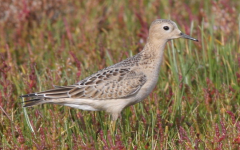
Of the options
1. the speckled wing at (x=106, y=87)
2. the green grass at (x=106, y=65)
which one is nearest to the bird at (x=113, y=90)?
the speckled wing at (x=106, y=87)

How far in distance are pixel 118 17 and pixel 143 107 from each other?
3.48m

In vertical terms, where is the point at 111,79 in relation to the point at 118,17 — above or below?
below

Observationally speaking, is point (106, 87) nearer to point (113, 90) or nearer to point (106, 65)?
point (113, 90)

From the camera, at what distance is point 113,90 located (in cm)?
549

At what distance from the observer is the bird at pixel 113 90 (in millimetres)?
5430

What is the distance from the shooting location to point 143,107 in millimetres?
5902

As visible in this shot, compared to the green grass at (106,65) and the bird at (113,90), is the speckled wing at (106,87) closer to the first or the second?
the bird at (113,90)

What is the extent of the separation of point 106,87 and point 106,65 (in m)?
1.68

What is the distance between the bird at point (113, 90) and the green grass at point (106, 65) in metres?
0.19

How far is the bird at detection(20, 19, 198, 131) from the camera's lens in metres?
5.43

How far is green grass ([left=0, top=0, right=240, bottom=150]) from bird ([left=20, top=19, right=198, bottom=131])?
→ 0.19 m

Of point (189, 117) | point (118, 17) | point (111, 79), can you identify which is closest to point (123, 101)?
point (111, 79)

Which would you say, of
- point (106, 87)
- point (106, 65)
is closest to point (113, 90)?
point (106, 87)

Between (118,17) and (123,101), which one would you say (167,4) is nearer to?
(118,17)
